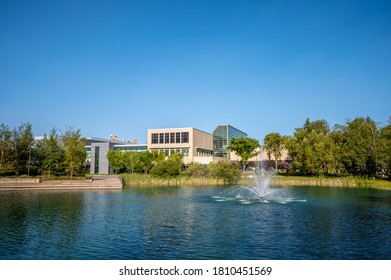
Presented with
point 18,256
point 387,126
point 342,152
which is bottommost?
point 18,256

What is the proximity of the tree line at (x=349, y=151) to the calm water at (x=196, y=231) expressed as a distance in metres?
28.5

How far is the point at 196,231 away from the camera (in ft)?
60.1

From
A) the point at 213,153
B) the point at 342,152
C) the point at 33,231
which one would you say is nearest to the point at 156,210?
the point at 33,231

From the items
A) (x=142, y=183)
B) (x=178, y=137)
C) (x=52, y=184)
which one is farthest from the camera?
(x=178, y=137)

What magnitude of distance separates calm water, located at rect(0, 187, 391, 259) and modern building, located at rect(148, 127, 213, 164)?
60013 millimetres

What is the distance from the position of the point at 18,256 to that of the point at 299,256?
38.8ft

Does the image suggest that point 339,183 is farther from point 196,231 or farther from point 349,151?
point 196,231

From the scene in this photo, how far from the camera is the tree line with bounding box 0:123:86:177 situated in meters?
52.8

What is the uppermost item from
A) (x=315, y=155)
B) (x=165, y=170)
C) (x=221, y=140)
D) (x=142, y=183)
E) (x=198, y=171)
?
(x=221, y=140)

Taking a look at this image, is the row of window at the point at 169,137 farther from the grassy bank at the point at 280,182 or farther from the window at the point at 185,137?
the grassy bank at the point at 280,182

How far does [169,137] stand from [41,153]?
39.5m

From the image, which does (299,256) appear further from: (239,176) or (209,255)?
(239,176)

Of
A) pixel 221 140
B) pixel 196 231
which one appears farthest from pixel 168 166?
pixel 221 140

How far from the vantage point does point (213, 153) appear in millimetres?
107750
